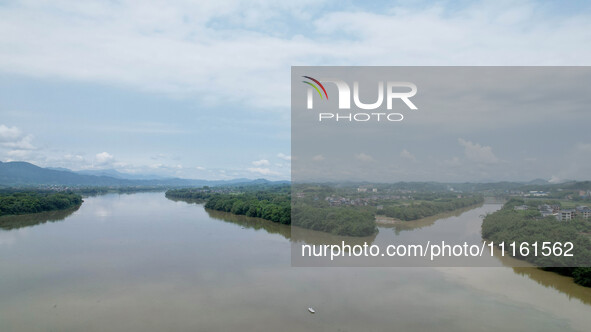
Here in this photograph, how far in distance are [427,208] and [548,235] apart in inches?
372

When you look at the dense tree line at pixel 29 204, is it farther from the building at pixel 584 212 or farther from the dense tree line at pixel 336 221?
the building at pixel 584 212

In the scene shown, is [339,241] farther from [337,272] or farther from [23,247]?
[23,247]

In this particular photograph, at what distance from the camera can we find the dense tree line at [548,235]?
818 cm

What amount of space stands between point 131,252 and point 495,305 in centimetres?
917

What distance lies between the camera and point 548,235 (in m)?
9.39

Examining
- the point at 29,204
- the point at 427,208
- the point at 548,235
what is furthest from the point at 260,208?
the point at 548,235

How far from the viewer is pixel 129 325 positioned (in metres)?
5.76

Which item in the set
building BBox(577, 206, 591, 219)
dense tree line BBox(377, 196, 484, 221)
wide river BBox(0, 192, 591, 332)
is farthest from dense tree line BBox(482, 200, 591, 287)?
dense tree line BBox(377, 196, 484, 221)

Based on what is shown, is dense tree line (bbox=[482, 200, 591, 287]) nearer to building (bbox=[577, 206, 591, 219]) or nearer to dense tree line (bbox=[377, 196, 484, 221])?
building (bbox=[577, 206, 591, 219])


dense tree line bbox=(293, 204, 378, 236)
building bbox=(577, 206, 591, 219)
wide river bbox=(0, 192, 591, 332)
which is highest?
building bbox=(577, 206, 591, 219)

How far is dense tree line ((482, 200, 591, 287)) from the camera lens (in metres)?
8.18

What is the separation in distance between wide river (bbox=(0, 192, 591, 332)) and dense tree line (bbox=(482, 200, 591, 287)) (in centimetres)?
33

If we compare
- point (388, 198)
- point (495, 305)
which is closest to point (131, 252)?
point (495, 305)

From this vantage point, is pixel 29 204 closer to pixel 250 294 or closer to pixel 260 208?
pixel 260 208
